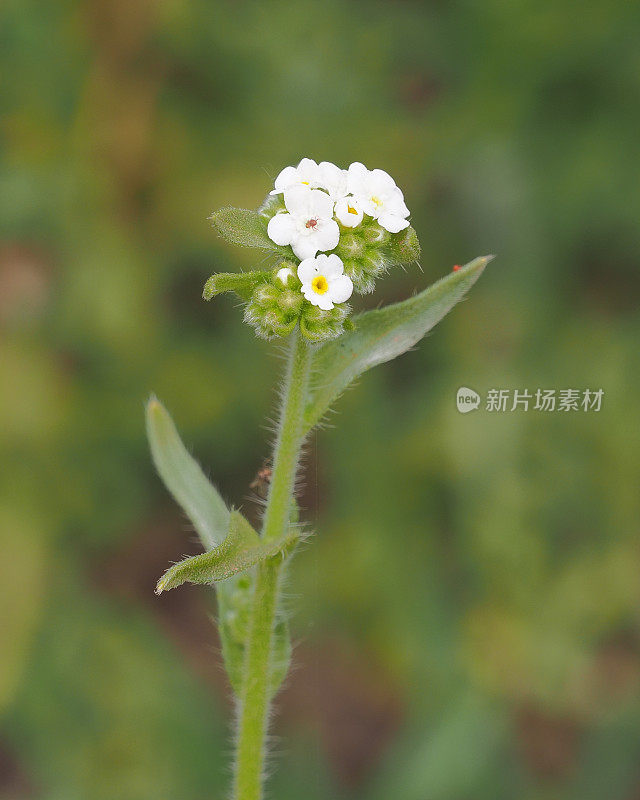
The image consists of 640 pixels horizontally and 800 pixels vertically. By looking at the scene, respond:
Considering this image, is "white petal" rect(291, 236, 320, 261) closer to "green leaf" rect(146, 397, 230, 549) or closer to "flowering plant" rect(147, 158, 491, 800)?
"flowering plant" rect(147, 158, 491, 800)

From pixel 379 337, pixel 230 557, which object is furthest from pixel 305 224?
pixel 230 557

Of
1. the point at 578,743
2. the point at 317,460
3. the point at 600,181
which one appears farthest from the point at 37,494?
the point at 600,181

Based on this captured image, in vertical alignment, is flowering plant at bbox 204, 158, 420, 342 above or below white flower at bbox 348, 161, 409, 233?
below

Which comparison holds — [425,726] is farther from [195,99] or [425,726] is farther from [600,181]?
[195,99]

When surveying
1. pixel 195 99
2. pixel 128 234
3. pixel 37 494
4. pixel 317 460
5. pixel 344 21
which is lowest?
pixel 37 494

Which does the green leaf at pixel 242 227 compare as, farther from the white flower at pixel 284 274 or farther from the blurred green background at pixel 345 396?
the blurred green background at pixel 345 396

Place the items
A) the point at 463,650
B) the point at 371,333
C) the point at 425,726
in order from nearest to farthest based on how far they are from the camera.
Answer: the point at 371,333 → the point at 425,726 → the point at 463,650

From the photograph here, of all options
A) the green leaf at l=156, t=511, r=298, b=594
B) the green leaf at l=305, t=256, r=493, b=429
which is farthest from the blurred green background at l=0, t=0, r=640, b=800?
the green leaf at l=156, t=511, r=298, b=594
